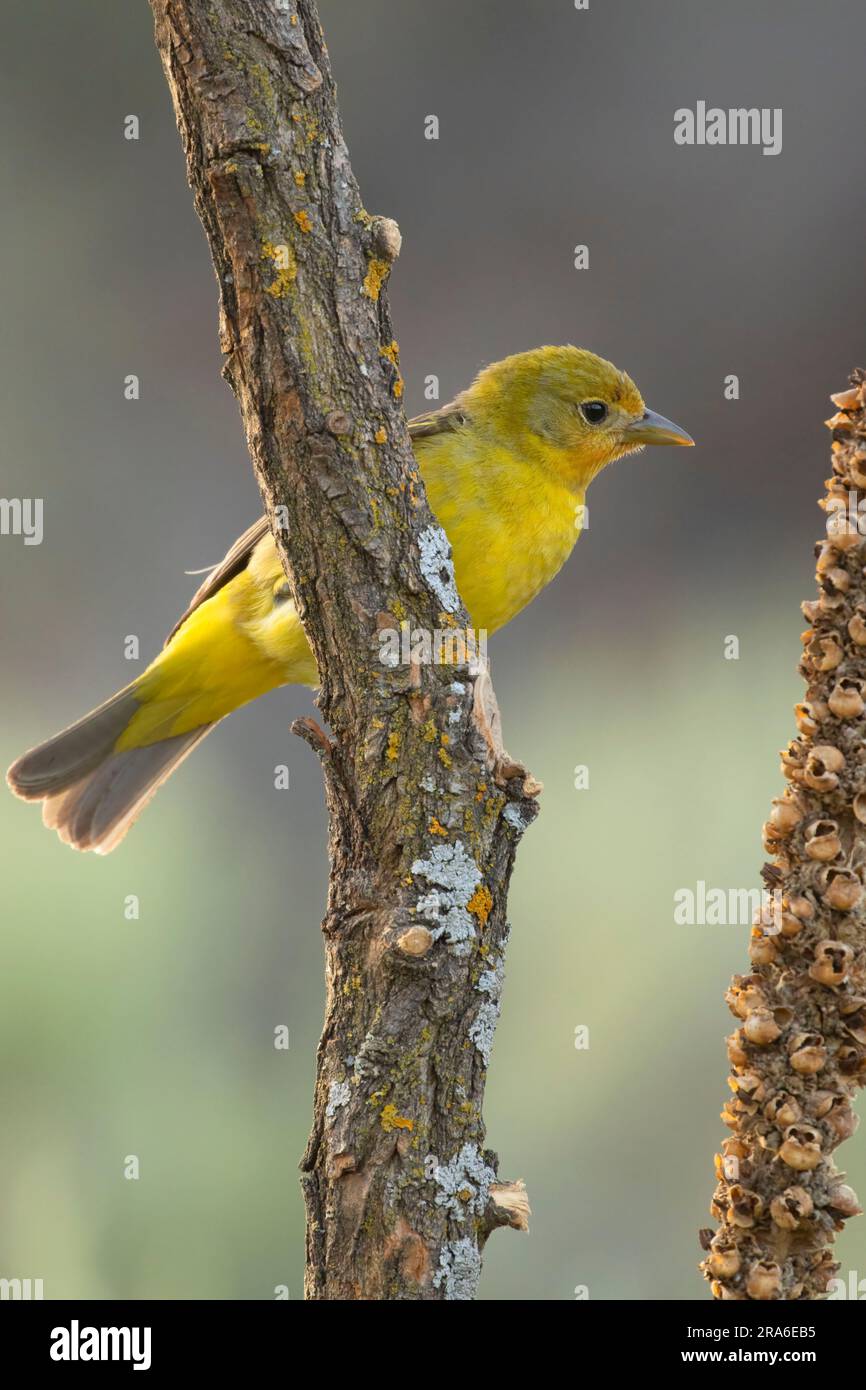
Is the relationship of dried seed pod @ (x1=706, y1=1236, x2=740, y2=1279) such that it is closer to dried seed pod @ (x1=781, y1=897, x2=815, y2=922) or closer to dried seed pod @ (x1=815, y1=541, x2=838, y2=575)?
dried seed pod @ (x1=781, y1=897, x2=815, y2=922)

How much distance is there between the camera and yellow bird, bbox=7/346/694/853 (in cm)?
345

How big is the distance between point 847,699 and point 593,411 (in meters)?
2.24

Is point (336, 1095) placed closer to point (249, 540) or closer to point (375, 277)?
point (375, 277)

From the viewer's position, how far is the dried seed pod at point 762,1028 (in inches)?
67.8

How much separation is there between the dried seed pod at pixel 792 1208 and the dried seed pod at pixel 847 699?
0.57 meters

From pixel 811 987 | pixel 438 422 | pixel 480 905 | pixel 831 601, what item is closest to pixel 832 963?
pixel 811 987

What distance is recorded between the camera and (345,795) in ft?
7.27

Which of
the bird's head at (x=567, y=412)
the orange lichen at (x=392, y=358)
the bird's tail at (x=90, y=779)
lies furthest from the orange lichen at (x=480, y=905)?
the bird's head at (x=567, y=412)

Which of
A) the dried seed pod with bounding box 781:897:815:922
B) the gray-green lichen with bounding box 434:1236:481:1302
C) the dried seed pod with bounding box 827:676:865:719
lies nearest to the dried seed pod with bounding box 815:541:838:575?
the dried seed pod with bounding box 827:676:865:719

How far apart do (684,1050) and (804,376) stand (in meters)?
3.34

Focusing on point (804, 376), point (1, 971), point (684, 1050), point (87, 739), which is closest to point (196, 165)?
point (87, 739)

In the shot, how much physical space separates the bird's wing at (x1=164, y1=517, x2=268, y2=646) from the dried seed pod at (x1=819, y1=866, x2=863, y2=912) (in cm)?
203

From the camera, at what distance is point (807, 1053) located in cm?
169

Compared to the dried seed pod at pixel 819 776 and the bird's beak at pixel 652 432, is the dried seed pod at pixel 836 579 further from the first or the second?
the bird's beak at pixel 652 432
